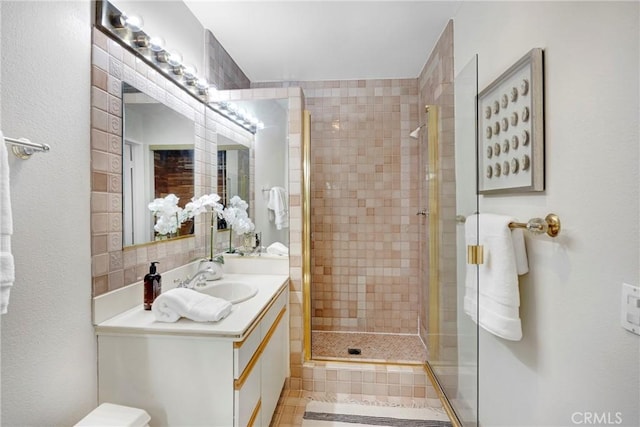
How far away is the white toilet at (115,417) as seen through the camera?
41.4 inches

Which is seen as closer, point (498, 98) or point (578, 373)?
point (578, 373)

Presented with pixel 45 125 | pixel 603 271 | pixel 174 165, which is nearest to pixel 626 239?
pixel 603 271

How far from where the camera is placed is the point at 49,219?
1039 mm

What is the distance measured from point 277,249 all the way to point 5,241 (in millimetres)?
1509

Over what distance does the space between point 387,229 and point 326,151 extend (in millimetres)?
928

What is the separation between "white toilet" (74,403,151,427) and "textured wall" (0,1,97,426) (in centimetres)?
10

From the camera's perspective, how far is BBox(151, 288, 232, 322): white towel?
1255 millimetres

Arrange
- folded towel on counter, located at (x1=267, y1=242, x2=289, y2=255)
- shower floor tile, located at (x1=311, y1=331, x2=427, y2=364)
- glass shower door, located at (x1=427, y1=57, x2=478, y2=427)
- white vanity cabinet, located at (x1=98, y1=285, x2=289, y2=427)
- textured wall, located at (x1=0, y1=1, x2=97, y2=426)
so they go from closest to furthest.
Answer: textured wall, located at (x1=0, y1=1, x2=97, y2=426) < white vanity cabinet, located at (x1=98, y1=285, x2=289, y2=427) < glass shower door, located at (x1=427, y1=57, x2=478, y2=427) < folded towel on counter, located at (x1=267, y1=242, x2=289, y2=255) < shower floor tile, located at (x1=311, y1=331, x2=427, y2=364)

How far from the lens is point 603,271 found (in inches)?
34.4

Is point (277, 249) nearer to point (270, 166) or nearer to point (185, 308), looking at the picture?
point (270, 166)

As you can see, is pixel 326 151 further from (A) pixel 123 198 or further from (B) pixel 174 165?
(A) pixel 123 198

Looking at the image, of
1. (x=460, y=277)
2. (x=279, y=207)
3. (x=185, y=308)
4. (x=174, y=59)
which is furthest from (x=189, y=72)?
(x=460, y=277)

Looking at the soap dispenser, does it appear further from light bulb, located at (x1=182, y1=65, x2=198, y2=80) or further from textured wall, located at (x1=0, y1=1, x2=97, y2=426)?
light bulb, located at (x1=182, y1=65, x2=198, y2=80)

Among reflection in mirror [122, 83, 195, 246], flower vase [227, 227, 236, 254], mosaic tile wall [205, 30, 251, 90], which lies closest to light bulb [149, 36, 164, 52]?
reflection in mirror [122, 83, 195, 246]
